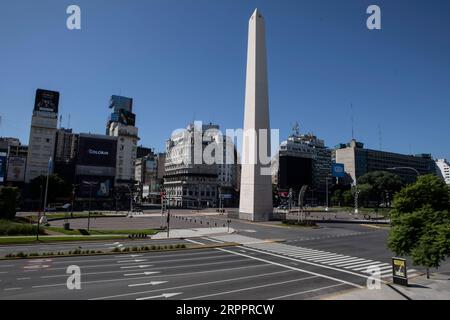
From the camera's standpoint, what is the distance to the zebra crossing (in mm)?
23547

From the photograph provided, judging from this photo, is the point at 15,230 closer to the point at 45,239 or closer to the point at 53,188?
the point at 45,239

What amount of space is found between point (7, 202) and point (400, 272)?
53042 mm

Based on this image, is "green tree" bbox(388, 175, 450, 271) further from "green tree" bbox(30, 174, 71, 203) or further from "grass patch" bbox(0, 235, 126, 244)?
"green tree" bbox(30, 174, 71, 203)

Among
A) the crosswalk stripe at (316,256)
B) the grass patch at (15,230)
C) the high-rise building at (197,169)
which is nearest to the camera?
the crosswalk stripe at (316,256)

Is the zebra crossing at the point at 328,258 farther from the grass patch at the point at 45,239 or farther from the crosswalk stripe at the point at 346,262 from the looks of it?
the grass patch at the point at 45,239

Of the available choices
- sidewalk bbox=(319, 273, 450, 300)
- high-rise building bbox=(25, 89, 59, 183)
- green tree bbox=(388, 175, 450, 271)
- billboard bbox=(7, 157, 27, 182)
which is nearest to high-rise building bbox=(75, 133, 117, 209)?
high-rise building bbox=(25, 89, 59, 183)

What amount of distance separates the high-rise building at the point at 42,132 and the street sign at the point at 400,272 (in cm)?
13391

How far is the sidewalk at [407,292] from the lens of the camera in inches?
630

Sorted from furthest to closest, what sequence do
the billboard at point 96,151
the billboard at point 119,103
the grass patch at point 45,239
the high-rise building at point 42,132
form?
the billboard at point 119,103
the billboard at point 96,151
the high-rise building at point 42,132
the grass patch at point 45,239

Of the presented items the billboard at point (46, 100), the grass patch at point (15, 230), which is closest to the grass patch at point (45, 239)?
the grass patch at point (15, 230)

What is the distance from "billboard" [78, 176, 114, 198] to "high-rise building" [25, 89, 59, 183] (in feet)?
48.0
